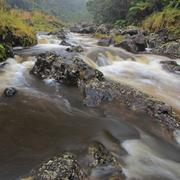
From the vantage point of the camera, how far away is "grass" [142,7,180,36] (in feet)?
84.2

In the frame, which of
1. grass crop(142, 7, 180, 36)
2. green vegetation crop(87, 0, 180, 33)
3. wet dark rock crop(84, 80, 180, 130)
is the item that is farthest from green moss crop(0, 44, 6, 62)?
green vegetation crop(87, 0, 180, 33)

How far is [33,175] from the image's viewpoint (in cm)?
452

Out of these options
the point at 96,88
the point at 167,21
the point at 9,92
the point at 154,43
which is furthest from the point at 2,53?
the point at 167,21

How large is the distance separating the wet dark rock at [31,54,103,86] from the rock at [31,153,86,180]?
17.9 feet

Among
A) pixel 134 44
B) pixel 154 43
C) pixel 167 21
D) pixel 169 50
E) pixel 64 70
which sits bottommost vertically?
pixel 154 43

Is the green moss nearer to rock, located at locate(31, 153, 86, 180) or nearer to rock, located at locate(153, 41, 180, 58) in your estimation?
rock, located at locate(31, 153, 86, 180)

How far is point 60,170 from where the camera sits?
4395 millimetres

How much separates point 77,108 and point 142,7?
1131 inches

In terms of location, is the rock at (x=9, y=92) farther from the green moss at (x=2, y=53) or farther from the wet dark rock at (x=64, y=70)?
the green moss at (x=2, y=53)

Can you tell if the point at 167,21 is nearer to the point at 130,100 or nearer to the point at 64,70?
the point at 64,70

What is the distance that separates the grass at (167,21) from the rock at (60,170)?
71.7 feet

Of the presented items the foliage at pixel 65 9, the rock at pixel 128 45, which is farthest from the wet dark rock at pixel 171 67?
the foliage at pixel 65 9

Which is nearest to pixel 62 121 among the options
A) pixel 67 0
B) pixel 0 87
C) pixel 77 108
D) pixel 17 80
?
pixel 77 108

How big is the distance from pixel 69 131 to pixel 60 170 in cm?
224
